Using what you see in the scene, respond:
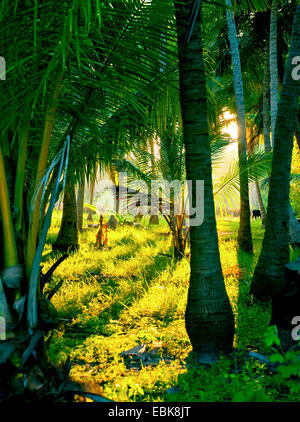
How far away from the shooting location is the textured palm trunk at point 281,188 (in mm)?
3773

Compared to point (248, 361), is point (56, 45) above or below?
above

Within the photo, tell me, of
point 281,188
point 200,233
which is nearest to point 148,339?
point 200,233

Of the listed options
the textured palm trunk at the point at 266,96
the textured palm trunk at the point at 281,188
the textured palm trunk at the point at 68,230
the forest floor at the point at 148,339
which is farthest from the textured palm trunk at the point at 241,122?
the textured palm trunk at the point at 68,230

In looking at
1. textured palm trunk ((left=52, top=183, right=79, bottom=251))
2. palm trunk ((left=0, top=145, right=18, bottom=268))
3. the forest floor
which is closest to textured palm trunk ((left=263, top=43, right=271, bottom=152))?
the forest floor

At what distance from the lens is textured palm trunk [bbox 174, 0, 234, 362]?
2613 mm

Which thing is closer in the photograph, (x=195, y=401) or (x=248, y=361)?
(x=195, y=401)

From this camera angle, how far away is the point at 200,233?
8.85 feet

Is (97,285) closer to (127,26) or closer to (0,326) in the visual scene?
(0,326)

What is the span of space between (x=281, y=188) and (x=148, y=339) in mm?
2391

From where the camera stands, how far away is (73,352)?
305 cm

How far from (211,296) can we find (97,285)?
10.1 ft

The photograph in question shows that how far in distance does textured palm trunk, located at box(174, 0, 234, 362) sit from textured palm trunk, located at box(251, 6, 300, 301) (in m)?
1.39

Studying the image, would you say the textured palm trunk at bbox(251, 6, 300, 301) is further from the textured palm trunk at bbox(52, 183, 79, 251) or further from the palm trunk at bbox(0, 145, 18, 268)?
the textured palm trunk at bbox(52, 183, 79, 251)
